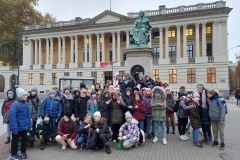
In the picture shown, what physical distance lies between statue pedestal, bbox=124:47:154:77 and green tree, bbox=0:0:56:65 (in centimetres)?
4409

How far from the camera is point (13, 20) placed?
49375 millimetres

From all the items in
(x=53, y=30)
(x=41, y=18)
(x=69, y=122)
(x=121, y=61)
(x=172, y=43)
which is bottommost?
(x=69, y=122)

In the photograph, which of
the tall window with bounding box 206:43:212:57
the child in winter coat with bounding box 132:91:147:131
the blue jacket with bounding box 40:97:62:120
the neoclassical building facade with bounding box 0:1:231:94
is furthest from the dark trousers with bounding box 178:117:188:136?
the tall window with bounding box 206:43:212:57

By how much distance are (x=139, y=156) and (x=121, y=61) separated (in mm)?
39470

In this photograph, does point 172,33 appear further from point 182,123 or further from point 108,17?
point 182,123

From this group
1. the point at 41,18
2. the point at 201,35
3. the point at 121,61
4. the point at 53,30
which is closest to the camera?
the point at 201,35

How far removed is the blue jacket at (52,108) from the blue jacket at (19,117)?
1385 mm

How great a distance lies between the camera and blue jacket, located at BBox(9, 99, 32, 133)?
223 inches

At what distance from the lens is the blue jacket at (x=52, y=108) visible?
7.50 metres

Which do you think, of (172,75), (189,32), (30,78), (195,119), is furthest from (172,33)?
(195,119)

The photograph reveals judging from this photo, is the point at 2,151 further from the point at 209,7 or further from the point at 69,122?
the point at 209,7

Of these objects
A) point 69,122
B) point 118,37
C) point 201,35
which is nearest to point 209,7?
point 201,35

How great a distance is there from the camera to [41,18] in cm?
5622

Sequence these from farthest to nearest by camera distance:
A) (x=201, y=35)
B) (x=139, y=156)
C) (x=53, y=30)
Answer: (x=53, y=30) < (x=201, y=35) < (x=139, y=156)
